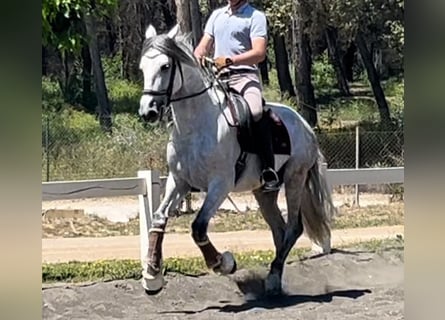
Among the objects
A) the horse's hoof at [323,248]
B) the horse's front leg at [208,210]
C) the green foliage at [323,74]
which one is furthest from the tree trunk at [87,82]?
the horse's front leg at [208,210]

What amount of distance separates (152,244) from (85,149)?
6622 mm

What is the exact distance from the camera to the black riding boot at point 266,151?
5457 mm

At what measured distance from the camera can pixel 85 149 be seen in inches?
465

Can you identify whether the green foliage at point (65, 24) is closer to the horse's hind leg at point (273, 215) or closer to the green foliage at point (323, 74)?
the horse's hind leg at point (273, 215)

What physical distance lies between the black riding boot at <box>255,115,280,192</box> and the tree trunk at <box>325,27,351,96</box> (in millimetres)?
13547

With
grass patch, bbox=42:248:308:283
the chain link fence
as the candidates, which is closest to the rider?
grass patch, bbox=42:248:308:283

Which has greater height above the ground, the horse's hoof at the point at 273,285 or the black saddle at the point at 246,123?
the black saddle at the point at 246,123

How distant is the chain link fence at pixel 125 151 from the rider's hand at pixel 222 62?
533 centimetres

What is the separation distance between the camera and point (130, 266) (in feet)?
22.3

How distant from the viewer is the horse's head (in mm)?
4934

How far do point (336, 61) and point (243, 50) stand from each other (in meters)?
15.9

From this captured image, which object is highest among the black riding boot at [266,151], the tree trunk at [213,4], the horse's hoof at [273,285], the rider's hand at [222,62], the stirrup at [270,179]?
the tree trunk at [213,4]

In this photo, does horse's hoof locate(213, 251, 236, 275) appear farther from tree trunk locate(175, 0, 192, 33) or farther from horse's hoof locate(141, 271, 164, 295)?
tree trunk locate(175, 0, 192, 33)
